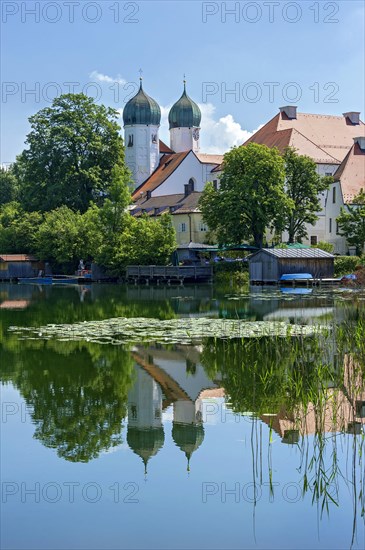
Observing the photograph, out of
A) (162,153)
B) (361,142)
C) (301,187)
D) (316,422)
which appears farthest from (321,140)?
(316,422)

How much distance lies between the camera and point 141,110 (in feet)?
307

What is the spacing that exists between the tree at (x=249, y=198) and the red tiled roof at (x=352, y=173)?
11.1 meters

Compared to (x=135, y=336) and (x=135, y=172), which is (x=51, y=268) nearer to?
(x=135, y=172)

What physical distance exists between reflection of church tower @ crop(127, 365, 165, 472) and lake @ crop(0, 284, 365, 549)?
0.03 metres

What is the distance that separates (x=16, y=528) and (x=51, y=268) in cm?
6525

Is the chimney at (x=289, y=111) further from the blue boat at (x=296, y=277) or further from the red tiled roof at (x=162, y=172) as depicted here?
the blue boat at (x=296, y=277)

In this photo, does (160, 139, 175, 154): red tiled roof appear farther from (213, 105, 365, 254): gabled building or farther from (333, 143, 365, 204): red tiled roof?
(333, 143, 365, 204): red tiled roof

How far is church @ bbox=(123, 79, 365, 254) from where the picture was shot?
67000 mm

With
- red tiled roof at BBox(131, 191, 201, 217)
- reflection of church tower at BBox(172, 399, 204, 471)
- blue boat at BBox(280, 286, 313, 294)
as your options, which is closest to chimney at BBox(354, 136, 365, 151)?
red tiled roof at BBox(131, 191, 201, 217)

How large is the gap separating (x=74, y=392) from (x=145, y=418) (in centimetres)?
239

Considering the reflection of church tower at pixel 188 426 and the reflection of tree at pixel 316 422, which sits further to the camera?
the reflection of church tower at pixel 188 426

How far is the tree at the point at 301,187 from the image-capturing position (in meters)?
60.2

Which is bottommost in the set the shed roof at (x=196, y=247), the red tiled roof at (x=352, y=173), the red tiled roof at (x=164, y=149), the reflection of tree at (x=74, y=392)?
the reflection of tree at (x=74, y=392)

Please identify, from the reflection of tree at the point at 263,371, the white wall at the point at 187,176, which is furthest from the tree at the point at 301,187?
the reflection of tree at the point at 263,371
